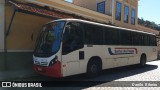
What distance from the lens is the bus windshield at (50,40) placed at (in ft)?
32.1

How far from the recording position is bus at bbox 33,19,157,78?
31.8 ft

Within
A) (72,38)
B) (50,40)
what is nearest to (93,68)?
(72,38)

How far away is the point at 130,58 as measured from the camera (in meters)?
15.1

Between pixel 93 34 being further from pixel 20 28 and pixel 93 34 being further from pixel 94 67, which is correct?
pixel 20 28

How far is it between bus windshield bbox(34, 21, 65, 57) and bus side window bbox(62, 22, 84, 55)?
27 centimetres

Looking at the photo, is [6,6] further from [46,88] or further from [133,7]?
[133,7]

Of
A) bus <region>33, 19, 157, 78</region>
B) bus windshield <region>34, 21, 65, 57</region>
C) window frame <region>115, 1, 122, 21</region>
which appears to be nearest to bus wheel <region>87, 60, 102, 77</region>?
bus <region>33, 19, 157, 78</region>

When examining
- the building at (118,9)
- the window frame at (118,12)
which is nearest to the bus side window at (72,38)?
the building at (118,9)

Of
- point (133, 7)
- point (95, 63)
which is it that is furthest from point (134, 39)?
point (133, 7)

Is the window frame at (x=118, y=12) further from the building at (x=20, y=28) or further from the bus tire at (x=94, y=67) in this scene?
the bus tire at (x=94, y=67)

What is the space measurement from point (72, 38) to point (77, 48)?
1.77ft

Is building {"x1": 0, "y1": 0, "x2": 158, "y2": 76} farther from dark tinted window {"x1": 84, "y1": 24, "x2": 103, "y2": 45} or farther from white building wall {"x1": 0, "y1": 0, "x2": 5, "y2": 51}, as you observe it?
dark tinted window {"x1": 84, "y1": 24, "x2": 103, "y2": 45}

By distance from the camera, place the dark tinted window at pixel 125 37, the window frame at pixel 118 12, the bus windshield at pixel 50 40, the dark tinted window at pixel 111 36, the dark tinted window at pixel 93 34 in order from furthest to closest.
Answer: the window frame at pixel 118 12, the dark tinted window at pixel 125 37, the dark tinted window at pixel 111 36, the dark tinted window at pixel 93 34, the bus windshield at pixel 50 40

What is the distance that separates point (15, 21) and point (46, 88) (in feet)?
18.9
